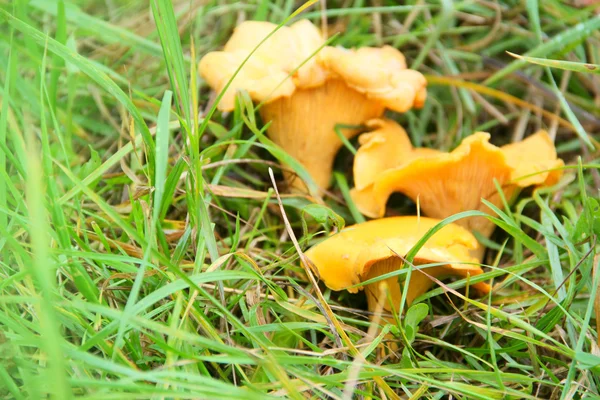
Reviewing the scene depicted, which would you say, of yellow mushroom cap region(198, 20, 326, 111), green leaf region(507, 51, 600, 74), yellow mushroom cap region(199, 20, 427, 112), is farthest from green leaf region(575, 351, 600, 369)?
yellow mushroom cap region(198, 20, 326, 111)

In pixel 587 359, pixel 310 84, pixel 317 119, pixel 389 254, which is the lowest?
pixel 587 359

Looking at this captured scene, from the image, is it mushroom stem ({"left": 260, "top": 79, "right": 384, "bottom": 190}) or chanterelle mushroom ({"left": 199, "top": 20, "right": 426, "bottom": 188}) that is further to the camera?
mushroom stem ({"left": 260, "top": 79, "right": 384, "bottom": 190})

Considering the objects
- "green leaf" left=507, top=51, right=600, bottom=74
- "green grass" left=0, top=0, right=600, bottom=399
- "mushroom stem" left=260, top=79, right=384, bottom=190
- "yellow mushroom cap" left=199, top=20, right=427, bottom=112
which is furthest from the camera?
"mushroom stem" left=260, top=79, right=384, bottom=190

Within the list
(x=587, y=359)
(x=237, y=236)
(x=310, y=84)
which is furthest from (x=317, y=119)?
(x=587, y=359)

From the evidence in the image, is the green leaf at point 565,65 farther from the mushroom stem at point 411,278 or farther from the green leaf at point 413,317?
the green leaf at point 413,317

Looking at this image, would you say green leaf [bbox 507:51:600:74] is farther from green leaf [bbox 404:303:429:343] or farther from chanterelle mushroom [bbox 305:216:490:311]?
green leaf [bbox 404:303:429:343]

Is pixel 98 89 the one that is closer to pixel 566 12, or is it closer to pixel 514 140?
pixel 514 140

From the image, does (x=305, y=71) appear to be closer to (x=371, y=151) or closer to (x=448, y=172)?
(x=371, y=151)

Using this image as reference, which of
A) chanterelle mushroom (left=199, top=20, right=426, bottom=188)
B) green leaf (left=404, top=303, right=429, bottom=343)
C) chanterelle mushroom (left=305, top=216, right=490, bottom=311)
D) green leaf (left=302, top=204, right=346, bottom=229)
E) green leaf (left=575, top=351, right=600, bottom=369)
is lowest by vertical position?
green leaf (left=575, top=351, right=600, bottom=369)
